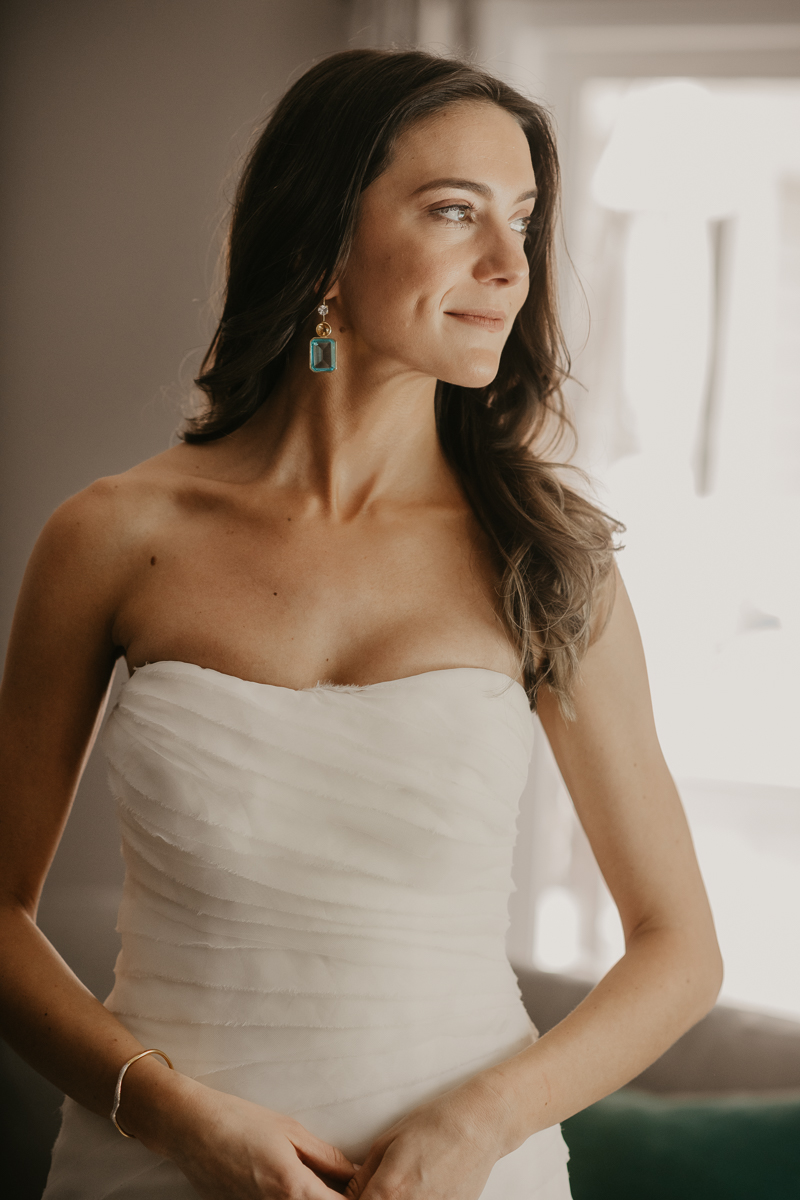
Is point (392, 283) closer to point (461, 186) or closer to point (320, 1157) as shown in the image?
point (461, 186)

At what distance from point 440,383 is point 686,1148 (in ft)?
3.81

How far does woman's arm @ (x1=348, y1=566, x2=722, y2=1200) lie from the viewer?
89 centimetres

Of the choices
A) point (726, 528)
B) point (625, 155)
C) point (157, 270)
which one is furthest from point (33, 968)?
point (625, 155)

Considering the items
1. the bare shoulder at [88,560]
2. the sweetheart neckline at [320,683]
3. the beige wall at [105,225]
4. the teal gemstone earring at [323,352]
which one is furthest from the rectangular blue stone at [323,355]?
the beige wall at [105,225]

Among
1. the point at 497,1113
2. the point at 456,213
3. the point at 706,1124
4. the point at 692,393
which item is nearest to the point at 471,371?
the point at 456,213

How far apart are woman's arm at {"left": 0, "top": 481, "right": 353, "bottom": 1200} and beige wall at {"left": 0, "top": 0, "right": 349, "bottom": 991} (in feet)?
2.70

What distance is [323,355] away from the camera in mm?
1019

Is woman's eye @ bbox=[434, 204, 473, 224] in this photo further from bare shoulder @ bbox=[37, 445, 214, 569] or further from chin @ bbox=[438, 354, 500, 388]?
bare shoulder @ bbox=[37, 445, 214, 569]

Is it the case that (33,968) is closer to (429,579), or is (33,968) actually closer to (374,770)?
(374,770)

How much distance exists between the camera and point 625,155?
1.84 m

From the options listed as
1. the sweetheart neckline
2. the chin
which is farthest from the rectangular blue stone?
the sweetheart neckline

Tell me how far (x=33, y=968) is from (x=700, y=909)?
2.38 feet

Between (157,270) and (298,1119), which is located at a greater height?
(157,270)

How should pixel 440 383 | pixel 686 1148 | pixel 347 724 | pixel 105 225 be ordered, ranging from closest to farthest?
pixel 347 724, pixel 440 383, pixel 686 1148, pixel 105 225
